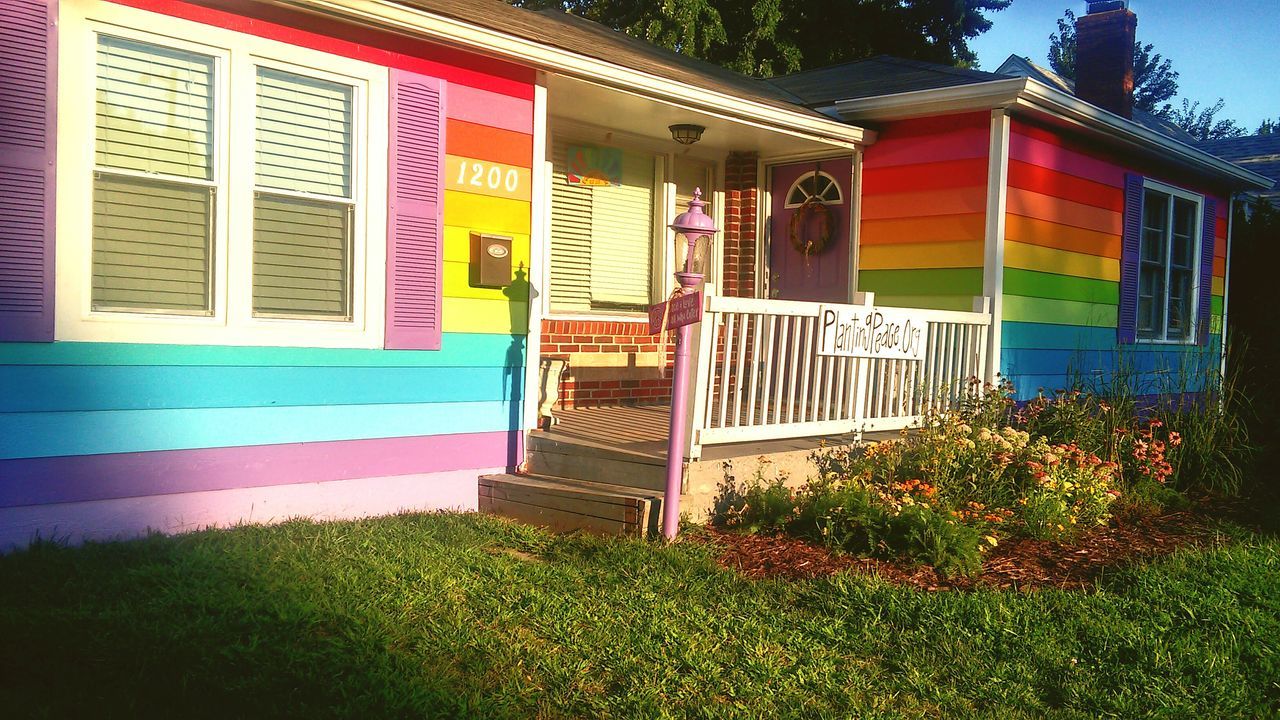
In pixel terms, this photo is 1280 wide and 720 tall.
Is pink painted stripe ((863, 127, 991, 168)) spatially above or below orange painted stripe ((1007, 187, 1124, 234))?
above

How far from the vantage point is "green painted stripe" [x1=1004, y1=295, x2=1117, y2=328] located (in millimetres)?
8531

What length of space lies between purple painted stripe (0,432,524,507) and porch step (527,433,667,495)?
0.17 metres

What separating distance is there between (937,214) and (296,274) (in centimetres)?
533

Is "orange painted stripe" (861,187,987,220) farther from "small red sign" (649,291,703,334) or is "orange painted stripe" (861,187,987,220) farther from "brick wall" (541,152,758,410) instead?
"small red sign" (649,291,703,334)

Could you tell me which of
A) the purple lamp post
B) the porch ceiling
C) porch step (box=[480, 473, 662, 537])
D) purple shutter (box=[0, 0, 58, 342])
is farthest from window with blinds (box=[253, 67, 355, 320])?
the purple lamp post

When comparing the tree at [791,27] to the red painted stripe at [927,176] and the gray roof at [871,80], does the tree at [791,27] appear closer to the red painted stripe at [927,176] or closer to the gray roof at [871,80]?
the gray roof at [871,80]

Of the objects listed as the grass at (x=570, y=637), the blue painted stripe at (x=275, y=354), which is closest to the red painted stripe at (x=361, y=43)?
the blue painted stripe at (x=275, y=354)

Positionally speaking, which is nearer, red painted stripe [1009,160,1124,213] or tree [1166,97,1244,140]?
red painted stripe [1009,160,1124,213]

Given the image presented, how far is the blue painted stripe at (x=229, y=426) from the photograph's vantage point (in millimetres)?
4727

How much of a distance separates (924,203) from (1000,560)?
4.03 metres

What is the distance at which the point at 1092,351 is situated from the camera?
9695 millimetres

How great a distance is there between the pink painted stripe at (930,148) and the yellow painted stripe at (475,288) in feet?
12.8

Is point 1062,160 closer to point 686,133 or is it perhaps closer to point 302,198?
point 686,133

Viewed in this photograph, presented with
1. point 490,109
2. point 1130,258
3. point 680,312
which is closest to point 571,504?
point 680,312
